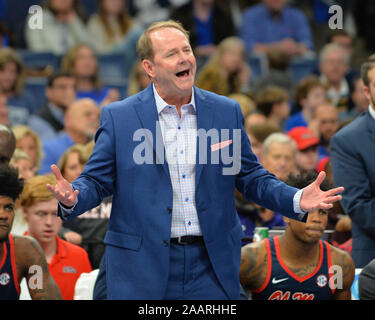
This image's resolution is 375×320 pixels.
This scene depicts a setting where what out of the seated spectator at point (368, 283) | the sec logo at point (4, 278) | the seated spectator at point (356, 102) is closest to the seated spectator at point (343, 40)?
the seated spectator at point (356, 102)

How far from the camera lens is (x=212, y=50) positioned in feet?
33.0

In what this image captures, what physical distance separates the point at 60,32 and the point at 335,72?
10.4 ft

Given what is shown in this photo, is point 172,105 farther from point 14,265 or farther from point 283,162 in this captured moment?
point 283,162

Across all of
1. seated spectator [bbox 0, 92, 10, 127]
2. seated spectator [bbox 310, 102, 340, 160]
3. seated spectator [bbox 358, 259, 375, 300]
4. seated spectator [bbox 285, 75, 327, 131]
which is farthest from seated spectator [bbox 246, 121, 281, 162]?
seated spectator [bbox 358, 259, 375, 300]

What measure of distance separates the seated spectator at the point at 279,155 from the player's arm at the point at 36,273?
2.42m

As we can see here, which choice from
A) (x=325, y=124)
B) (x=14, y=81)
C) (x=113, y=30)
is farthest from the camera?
(x=113, y=30)

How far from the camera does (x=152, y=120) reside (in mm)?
3619

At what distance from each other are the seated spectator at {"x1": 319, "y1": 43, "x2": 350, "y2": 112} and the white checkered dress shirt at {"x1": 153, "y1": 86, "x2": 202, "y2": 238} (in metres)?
5.82

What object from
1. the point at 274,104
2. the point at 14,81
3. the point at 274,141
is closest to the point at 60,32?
the point at 14,81

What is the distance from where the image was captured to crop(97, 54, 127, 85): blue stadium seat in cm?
969

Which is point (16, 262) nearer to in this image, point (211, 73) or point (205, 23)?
point (211, 73)

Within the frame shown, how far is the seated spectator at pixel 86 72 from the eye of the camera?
870 centimetres

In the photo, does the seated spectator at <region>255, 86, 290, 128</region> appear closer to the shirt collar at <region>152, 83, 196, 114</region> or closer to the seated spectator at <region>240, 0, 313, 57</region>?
the seated spectator at <region>240, 0, 313, 57</region>

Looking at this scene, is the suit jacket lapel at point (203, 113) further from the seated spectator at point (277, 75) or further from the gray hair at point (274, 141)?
the seated spectator at point (277, 75)
